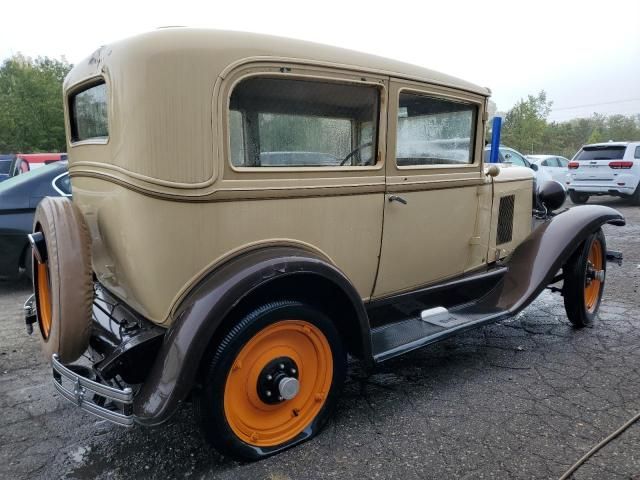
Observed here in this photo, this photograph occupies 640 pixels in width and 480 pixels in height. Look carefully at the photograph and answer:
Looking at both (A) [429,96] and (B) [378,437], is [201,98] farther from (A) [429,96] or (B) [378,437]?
(B) [378,437]

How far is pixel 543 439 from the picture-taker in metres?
2.29

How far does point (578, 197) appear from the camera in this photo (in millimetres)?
11695

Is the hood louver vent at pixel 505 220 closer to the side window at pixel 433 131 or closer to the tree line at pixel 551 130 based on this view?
the side window at pixel 433 131

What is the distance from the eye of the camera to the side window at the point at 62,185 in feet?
16.0

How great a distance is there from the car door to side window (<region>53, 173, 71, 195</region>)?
3748 millimetres

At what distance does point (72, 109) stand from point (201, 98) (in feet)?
4.18

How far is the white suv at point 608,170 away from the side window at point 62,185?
10752 mm

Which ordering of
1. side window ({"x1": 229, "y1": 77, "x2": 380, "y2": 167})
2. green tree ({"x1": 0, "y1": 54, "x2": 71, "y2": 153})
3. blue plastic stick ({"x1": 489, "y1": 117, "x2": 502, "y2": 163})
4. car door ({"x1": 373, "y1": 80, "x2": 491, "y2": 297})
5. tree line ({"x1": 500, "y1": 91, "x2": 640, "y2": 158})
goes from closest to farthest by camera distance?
1. side window ({"x1": 229, "y1": 77, "x2": 380, "y2": 167})
2. car door ({"x1": 373, "y1": 80, "x2": 491, "y2": 297})
3. blue plastic stick ({"x1": 489, "y1": 117, "x2": 502, "y2": 163})
4. green tree ({"x1": 0, "y1": 54, "x2": 71, "y2": 153})
5. tree line ({"x1": 500, "y1": 91, "x2": 640, "y2": 158})

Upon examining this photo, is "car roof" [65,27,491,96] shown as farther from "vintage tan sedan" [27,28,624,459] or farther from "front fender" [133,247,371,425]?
"front fender" [133,247,371,425]

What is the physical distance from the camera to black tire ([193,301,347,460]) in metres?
2.00

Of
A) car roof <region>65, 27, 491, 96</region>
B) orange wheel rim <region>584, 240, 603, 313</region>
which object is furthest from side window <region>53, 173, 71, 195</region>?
orange wheel rim <region>584, 240, 603, 313</region>

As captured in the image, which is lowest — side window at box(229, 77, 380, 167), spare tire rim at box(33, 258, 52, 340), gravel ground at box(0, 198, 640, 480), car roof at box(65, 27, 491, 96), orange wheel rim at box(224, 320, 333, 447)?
gravel ground at box(0, 198, 640, 480)

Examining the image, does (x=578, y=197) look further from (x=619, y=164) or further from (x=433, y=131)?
(x=433, y=131)

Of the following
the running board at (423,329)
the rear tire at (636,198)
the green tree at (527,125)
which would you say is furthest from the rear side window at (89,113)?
the green tree at (527,125)
